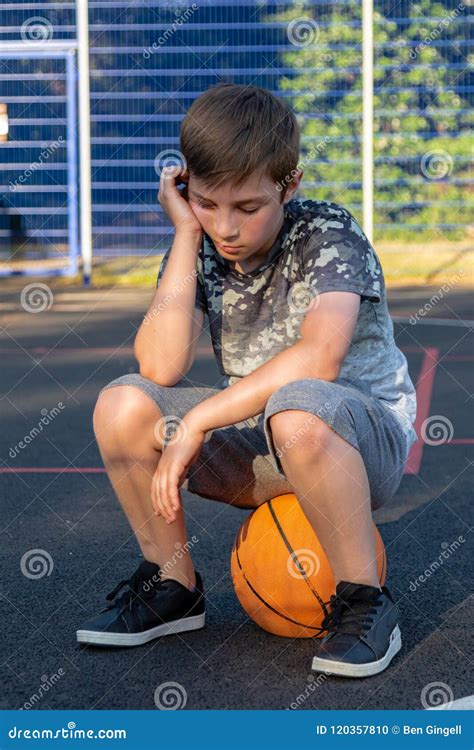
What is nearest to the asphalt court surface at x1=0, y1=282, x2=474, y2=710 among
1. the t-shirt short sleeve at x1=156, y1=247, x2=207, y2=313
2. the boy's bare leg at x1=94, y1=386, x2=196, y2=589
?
the boy's bare leg at x1=94, y1=386, x2=196, y2=589

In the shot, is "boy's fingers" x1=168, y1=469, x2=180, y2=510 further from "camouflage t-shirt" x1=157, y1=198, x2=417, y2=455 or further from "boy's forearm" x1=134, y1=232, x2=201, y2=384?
"camouflage t-shirt" x1=157, y1=198, x2=417, y2=455

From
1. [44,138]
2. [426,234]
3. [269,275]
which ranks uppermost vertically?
[269,275]

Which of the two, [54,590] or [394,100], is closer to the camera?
[54,590]

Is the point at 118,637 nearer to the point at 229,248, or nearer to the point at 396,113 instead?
the point at 229,248

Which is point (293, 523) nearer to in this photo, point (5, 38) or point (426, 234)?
point (426, 234)

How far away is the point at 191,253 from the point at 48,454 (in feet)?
9.24

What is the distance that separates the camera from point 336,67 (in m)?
15.4

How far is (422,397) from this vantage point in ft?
24.4

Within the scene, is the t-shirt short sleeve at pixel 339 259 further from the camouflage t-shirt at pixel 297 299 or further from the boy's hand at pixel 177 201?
the boy's hand at pixel 177 201

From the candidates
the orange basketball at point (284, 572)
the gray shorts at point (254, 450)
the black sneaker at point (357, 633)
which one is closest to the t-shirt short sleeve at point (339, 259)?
the gray shorts at point (254, 450)

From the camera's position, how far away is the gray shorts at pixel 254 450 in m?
3.21

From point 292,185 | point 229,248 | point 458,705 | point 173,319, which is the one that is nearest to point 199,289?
point 173,319

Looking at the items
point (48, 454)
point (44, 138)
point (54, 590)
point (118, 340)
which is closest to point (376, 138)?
point (44, 138)

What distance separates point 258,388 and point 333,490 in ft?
1.04
